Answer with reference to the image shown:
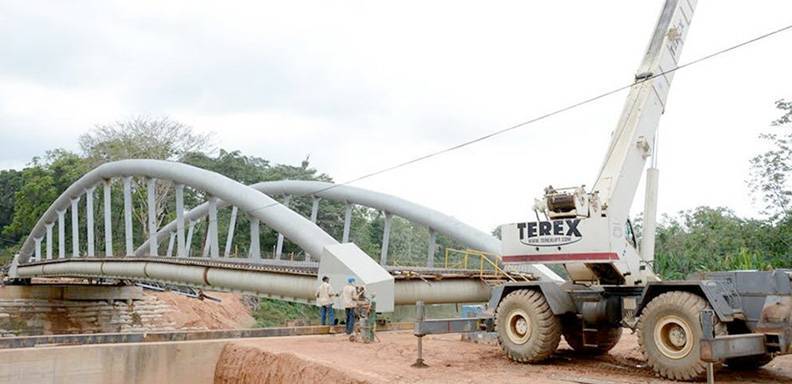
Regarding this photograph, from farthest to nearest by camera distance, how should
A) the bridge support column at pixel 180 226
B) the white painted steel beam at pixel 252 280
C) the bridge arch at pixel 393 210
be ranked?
the bridge arch at pixel 393 210 → the bridge support column at pixel 180 226 → the white painted steel beam at pixel 252 280

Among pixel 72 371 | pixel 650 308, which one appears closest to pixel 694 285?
pixel 650 308

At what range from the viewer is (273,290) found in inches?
916

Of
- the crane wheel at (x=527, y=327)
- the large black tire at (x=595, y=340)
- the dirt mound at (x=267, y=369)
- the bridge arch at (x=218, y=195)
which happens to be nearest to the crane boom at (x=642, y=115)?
the crane wheel at (x=527, y=327)

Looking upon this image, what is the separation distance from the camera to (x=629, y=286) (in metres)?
11.8

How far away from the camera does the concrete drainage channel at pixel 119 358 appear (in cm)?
1224

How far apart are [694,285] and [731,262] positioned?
80.9 ft

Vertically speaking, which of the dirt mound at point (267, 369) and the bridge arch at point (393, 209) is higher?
the bridge arch at point (393, 209)

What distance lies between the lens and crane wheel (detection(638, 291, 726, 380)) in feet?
31.0

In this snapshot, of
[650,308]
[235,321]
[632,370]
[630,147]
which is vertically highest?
[630,147]

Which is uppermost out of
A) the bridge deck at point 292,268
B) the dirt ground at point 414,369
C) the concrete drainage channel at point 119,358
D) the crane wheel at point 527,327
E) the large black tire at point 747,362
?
the bridge deck at point 292,268

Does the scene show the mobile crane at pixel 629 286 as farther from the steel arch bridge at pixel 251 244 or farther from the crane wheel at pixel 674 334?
the steel arch bridge at pixel 251 244

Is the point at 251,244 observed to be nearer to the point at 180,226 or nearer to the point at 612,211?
the point at 180,226

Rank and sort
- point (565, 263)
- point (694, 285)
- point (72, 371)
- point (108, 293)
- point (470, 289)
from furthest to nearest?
1. point (108, 293)
2. point (470, 289)
3. point (72, 371)
4. point (565, 263)
5. point (694, 285)

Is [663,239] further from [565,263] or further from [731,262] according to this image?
[565,263]
